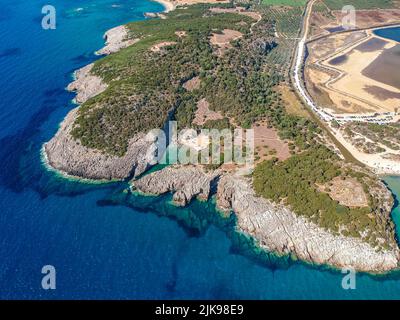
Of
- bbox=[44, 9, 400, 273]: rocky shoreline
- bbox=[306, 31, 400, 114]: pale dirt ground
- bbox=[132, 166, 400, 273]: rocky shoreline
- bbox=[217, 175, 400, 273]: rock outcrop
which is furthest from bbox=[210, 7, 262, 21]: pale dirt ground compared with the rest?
bbox=[217, 175, 400, 273]: rock outcrop

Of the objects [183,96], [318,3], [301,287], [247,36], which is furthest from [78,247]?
[318,3]

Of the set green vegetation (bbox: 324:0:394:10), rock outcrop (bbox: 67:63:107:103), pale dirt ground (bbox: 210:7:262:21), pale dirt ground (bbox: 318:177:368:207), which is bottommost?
pale dirt ground (bbox: 318:177:368:207)

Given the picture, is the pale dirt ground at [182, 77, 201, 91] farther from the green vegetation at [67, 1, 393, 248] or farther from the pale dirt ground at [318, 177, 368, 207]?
the pale dirt ground at [318, 177, 368, 207]

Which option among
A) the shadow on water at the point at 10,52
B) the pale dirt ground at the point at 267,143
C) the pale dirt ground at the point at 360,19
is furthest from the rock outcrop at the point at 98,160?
the pale dirt ground at the point at 360,19

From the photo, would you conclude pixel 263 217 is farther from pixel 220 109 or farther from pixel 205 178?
pixel 220 109

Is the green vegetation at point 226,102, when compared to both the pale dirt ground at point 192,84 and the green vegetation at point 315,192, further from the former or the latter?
the pale dirt ground at point 192,84
